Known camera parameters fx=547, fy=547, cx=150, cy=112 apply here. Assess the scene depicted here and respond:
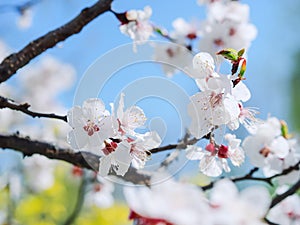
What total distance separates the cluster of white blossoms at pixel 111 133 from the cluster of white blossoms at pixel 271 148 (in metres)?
0.30

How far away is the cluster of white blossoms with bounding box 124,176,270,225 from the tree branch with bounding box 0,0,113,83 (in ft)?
1.64

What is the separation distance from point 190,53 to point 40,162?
114 centimetres

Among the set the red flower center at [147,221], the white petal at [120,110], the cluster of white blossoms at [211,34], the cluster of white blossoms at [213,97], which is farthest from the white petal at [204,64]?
the cluster of white blossoms at [211,34]

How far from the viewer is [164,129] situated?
32.6 inches

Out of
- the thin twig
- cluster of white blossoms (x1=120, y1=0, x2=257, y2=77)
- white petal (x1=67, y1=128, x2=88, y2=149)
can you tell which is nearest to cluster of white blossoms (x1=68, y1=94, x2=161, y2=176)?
white petal (x1=67, y1=128, x2=88, y2=149)

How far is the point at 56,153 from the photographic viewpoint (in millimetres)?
883

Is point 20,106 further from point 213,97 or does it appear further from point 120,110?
point 213,97

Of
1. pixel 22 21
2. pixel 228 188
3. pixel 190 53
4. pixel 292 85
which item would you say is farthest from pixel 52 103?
pixel 292 85

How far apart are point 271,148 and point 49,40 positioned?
0.42 metres

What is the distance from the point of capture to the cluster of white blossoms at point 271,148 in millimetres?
945

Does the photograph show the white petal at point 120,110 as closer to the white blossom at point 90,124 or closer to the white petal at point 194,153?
the white blossom at point 90,124

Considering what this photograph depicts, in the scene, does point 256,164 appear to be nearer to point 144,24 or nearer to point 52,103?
point 144,24

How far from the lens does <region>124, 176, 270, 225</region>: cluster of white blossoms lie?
0.38 m

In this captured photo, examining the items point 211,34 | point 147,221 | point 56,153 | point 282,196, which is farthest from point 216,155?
Answer: point 211,34
